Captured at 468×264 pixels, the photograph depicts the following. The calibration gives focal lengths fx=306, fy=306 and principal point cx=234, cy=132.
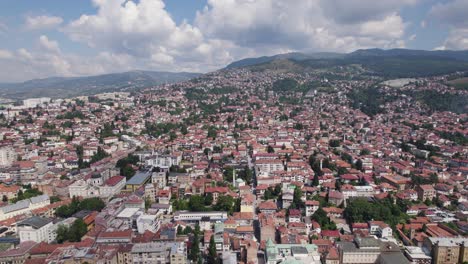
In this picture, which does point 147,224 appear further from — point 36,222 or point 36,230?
point 36,222

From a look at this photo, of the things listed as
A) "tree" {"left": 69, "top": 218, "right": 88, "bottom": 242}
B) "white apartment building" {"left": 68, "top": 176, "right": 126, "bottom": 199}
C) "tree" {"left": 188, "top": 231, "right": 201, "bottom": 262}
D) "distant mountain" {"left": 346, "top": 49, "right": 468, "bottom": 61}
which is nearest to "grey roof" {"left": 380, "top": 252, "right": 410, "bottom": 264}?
"tree" {"left": 188, "top": 231, "right": 201, "bottom": 262}

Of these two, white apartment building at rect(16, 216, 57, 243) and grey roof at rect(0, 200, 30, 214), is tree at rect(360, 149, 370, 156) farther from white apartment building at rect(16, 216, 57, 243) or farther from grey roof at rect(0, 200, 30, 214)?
grey roof at rect(0, 200, 30, 214)

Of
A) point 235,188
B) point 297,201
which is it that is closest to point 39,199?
point 235,188

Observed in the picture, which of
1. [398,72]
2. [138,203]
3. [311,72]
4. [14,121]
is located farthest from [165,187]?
[398,72]

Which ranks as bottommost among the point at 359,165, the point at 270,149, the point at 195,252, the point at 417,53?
the point at 195,252

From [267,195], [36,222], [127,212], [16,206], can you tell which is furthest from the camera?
[267,195]

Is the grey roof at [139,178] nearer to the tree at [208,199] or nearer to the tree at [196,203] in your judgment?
the tree at [196,203]
